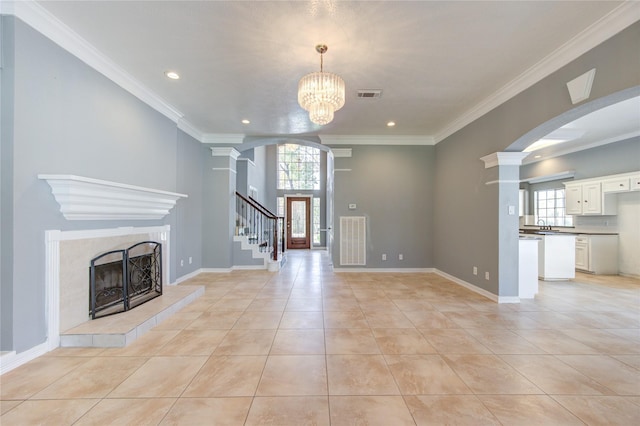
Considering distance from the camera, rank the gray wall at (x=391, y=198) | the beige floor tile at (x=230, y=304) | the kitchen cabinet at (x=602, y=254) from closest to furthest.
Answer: the beige floor tile at (x=230, y=304) < the kitchen cabinet at (x=602, y=254) < the gray wall at (x=391, y=198)

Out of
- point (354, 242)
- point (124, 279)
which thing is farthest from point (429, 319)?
point (124, 279)

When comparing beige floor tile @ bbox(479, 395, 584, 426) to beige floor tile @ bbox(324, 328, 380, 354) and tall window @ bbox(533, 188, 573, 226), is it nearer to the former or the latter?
beige floor tile @ bbox(324, 328, 380, 354)

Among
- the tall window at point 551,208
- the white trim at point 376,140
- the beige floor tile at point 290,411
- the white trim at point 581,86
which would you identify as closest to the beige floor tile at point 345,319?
the beige floor tile at point 290,411

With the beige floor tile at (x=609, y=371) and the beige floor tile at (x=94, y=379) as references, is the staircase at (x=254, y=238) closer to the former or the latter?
the beige floor tile at (x=94, y=379)

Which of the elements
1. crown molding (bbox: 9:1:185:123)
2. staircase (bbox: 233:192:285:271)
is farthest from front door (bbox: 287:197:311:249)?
crown molding (bbox: 9:1:185:123)

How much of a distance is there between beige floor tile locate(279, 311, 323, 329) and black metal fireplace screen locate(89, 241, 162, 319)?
6.12 ft

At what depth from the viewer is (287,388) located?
192 centimetres

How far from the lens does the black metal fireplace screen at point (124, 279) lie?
2.90m

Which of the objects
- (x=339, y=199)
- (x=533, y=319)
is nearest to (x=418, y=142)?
(x=339, y=199)

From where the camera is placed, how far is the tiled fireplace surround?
95.7 inches

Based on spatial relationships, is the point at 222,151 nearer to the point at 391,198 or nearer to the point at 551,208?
the point at 391,198

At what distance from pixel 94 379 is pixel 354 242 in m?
4.68

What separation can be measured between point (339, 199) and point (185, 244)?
3.30 meters

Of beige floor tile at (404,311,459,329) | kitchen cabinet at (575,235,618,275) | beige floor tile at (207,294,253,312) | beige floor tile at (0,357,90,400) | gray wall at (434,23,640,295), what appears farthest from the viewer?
kitchen cabinet at (575,235,618,275)
